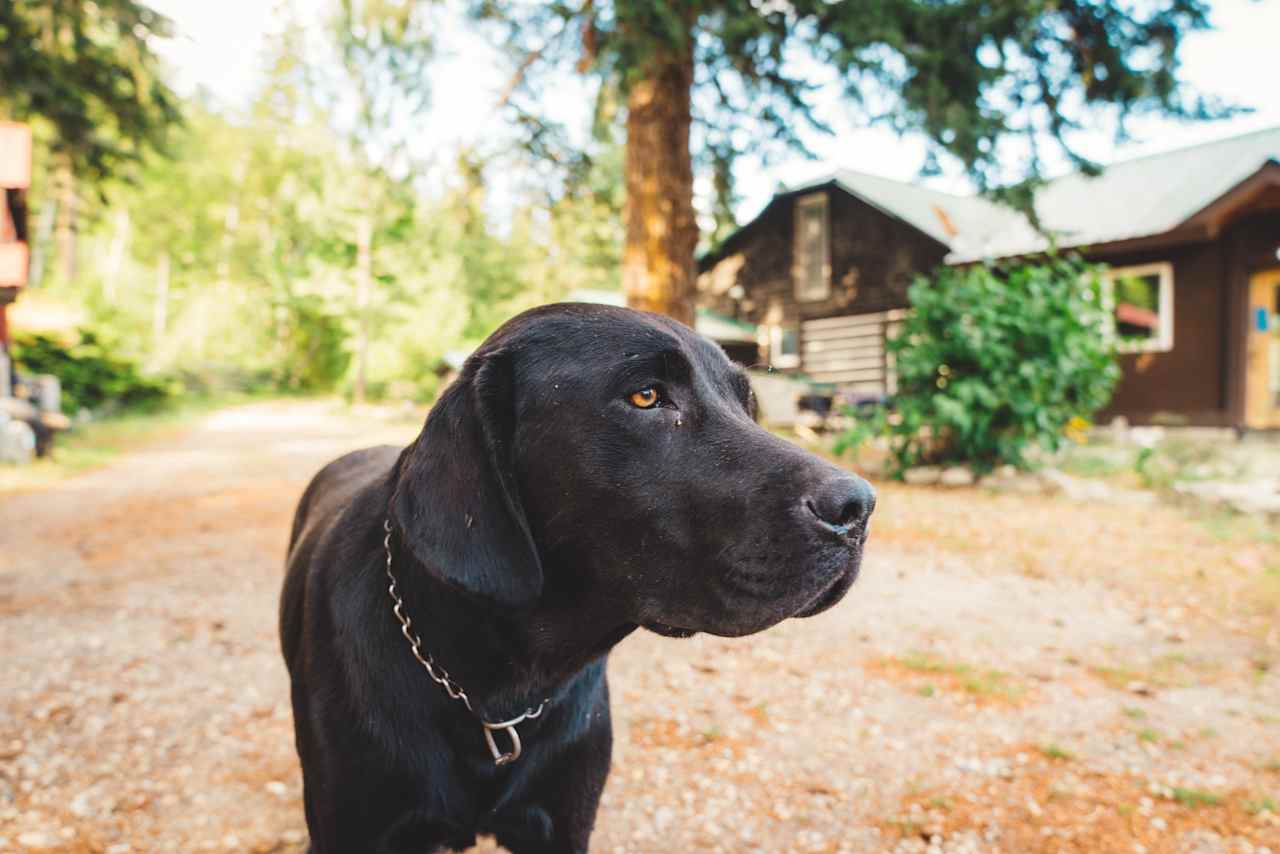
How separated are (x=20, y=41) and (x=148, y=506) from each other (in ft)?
19.3

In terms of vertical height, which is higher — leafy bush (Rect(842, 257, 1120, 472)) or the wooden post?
the wooden post

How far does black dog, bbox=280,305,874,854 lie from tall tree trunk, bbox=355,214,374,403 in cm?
3182

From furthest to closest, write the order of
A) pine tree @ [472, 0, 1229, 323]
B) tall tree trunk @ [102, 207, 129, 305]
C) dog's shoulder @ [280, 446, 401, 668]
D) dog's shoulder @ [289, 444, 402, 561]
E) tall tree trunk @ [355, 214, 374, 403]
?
1. tall tree trunk @ [102, 207, 129, 305]
2. tall tree trunk @ [355, 214, 374, 403]
3. pine tree @ [472, 0, 1229, 323]
4. dog's shoulder @ [289, 444, 402, 561]
5. dog's shoulder @ [280, 446, 401, 668]

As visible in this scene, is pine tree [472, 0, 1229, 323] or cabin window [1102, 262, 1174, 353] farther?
cabin window [1102, 262, 1174, 353]

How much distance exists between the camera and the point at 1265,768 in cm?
324

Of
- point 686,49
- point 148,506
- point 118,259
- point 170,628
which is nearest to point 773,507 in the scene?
point 170,628

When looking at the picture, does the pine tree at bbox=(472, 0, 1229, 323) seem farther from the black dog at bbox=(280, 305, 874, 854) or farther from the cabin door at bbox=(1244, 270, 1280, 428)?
the cabin door at bbox=(1244, 270, 1280, 428)

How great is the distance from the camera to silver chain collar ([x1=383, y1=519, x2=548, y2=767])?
1.85m

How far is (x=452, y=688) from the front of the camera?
1850mm

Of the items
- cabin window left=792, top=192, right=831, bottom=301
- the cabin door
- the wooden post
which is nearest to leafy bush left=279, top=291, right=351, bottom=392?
the wooden post

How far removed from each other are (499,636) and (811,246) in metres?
22.1

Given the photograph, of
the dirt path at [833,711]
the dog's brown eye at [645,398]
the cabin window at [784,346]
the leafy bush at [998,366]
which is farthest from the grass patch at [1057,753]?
the cabin window at [784,346]

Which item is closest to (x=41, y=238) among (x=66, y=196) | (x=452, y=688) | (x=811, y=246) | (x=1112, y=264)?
(x=66, y=196)

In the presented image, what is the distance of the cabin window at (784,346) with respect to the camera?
73.8 feet
